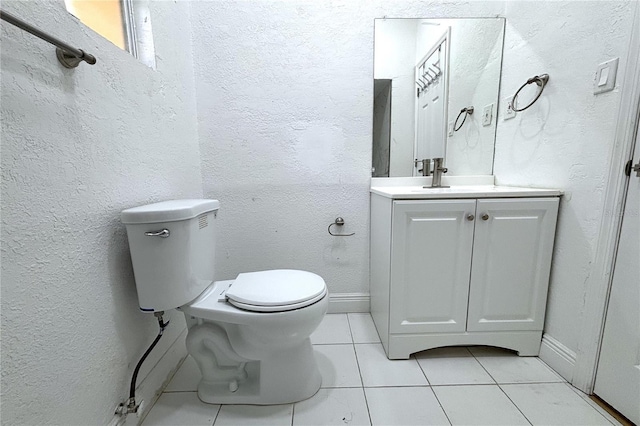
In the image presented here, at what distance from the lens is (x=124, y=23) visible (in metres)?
1.01

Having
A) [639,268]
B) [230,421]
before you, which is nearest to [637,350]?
[639,268]

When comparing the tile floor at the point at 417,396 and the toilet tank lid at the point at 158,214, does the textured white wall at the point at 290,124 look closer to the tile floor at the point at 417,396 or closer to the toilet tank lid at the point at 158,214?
the tile floor at the point at 417,396

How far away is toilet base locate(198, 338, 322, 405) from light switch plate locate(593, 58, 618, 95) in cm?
141

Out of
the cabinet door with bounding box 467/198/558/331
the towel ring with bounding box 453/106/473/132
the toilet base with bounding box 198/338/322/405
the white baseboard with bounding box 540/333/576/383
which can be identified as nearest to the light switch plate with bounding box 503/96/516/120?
the towel ring with bounding box 453/106/473/132

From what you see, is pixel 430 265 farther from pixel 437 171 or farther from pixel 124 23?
pixel 124 23

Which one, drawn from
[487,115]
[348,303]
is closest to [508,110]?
[487,115]

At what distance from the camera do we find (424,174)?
1.55 metres

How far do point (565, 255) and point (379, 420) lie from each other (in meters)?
0.99

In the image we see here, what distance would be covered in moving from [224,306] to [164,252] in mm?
270

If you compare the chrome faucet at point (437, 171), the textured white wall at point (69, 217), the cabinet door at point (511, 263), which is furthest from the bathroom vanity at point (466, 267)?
the textured white wall at point (69, 217)

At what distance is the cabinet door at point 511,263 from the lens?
1.08 meters

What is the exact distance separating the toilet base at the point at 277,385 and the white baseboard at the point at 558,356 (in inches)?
40.8

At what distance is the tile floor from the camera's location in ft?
2.96

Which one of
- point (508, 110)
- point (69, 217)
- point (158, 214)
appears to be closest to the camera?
point (69, 217)
